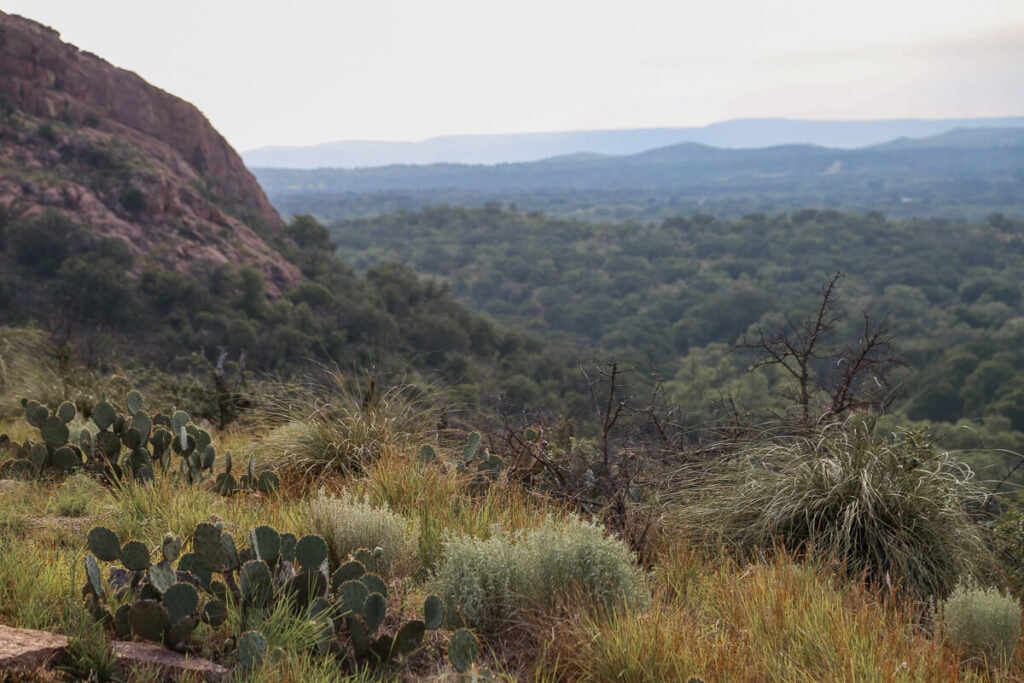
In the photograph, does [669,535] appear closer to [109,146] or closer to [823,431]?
[823,431]

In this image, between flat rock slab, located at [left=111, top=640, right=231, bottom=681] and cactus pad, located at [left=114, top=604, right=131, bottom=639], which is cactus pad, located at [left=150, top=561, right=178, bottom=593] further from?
flat rock slab, located at [left=111, top=640, right=231, bottom=681]

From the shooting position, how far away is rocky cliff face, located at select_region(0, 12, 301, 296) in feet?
90.6

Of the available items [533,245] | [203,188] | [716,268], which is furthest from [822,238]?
[203,188]

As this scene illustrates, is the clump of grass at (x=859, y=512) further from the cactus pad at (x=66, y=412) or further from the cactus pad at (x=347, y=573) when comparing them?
the cactus pad at (x=66, y=412)

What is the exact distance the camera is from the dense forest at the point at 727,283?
43375 mm

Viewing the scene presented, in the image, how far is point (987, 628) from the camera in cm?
329

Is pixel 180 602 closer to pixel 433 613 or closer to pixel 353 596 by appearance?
pixel 353 596

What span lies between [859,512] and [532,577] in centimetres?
181

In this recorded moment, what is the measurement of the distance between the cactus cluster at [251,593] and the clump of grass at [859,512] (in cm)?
193

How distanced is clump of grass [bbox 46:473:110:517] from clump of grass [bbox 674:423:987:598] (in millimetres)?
2861

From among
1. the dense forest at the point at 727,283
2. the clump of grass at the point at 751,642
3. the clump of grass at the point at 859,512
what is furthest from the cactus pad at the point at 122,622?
the dense forest at the point at 727,283

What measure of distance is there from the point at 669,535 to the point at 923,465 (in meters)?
1.42

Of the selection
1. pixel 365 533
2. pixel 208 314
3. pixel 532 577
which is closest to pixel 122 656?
pixel 365 533

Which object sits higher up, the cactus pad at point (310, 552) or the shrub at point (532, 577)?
the cactus pad at point (310, 552)
